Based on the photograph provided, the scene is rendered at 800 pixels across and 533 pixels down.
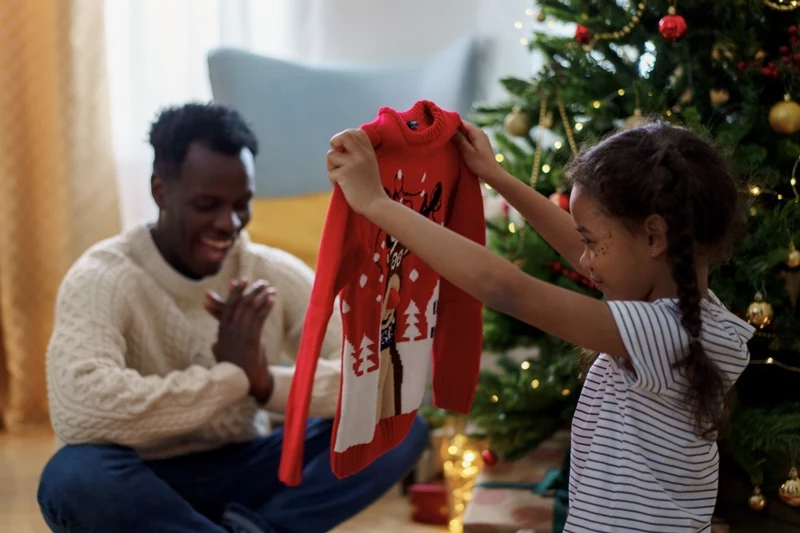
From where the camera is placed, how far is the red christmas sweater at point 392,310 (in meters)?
1.10

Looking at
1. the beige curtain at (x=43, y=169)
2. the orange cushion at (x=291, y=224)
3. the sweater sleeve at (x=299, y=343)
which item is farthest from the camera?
the beige curtain at (x=43, y=169)

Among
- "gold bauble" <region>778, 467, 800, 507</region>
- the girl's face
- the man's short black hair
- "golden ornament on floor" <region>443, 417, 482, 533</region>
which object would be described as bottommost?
"golden ornament on floor" <region>443, 417, 482, 533</region>

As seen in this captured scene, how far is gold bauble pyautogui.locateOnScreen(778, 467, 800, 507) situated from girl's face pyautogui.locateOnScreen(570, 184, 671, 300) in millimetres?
620

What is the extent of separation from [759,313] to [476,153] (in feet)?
1.87

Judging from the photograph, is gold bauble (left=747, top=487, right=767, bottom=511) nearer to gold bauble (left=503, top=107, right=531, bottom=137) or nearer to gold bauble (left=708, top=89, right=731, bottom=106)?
gold bauble (left=708, top=89, right=731, bottom=106)

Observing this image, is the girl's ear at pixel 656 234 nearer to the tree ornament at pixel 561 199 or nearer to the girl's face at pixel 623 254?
the girl's face at pixel 623 254

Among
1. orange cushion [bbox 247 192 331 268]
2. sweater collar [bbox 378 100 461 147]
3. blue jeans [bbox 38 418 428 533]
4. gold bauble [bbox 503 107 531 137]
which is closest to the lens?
sweater collar [bbox 378 100 461 147]

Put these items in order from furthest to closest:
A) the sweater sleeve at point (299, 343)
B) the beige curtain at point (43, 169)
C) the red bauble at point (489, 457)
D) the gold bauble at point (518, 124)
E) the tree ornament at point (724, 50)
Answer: the beige curtain at point (43, 169)
the red bauble at point (489, 457)
the gold bauble at point (518, 124)
the sweater sleeve at point (299, 343)
the tree ornament at point (724, 50)

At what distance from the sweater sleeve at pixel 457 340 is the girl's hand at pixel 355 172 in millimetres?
295

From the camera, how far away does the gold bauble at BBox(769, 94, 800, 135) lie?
1.49 metres

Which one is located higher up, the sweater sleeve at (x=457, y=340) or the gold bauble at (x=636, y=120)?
the gold bauble at (x=636, y=120)

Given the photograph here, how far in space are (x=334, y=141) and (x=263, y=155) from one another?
1409mm

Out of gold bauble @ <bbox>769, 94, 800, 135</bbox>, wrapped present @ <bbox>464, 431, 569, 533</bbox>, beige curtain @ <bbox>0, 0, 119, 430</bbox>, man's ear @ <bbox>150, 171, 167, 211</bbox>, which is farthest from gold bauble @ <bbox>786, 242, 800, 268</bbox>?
beige curtain @ <bbox>0, 0, 119, 430</bbox>

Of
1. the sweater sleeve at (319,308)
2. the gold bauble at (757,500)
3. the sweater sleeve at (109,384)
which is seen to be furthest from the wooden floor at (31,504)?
the sweater sleeve at (319,308)
